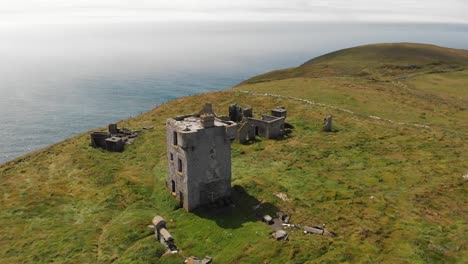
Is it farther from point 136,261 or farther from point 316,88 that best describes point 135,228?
point 316,88

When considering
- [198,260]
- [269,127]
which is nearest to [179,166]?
[198,260]

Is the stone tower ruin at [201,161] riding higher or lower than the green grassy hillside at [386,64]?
lower

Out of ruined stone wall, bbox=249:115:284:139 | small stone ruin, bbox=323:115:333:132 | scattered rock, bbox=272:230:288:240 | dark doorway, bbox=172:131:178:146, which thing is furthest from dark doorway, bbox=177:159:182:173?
small stone ruin, bbox=323:115:333:132

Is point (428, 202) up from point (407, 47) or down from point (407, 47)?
down

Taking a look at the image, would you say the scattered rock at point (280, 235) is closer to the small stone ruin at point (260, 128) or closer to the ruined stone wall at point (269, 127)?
the small stone ruin at point (260, 128)

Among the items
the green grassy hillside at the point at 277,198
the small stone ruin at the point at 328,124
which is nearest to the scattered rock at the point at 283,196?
the green grassy hillside at the point at 277,198

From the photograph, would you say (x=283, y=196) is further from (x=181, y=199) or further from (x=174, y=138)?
(x=174, y=138)

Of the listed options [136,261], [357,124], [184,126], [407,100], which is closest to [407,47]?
[407,100]
